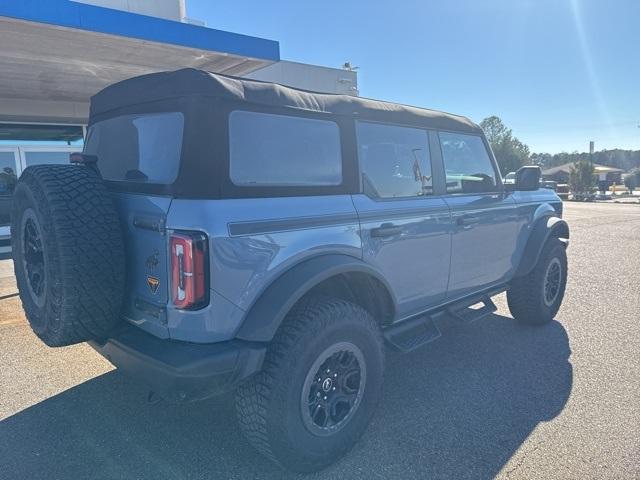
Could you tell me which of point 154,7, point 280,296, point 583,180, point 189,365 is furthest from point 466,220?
point 583,180

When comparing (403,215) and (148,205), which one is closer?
(148,205)

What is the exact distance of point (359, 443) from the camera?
280cm

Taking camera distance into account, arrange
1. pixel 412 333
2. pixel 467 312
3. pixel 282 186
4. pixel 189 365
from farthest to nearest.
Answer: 1. pixel 467 312
2. pixel 412 333
3. pixel 282 186
4. pixel 189 365

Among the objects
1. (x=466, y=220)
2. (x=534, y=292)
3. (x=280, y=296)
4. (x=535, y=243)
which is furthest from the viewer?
(x=534, y=292)

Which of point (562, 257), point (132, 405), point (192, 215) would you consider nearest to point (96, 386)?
point (132, 405)

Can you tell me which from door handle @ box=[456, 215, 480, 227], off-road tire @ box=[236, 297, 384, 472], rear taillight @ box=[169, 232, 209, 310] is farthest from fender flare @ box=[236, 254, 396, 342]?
door handle @ box=[456, 215, 480, 227]

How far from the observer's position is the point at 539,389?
342 cm

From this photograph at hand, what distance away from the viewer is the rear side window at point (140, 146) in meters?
2.35

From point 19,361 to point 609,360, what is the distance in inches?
203

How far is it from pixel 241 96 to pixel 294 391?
1.56 meters

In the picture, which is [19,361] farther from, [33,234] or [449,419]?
[449,419]

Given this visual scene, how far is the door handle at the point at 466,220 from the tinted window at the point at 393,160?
35cm

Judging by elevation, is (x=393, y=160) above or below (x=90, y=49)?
below

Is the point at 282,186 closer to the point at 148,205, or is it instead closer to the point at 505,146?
the point at 148,205
